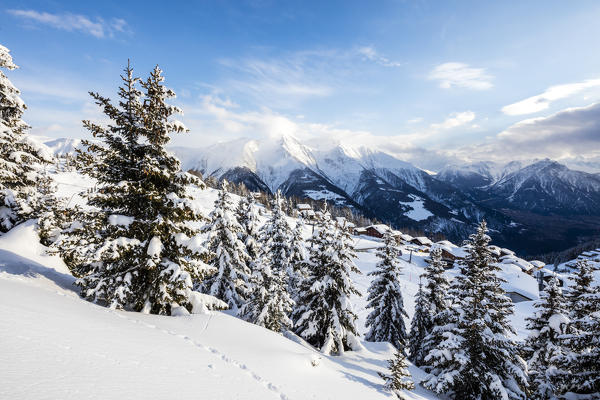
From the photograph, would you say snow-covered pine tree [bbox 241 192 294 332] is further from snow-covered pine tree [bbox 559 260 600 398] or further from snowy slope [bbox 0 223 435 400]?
snow-covered pine tree [bbox 559 260 600 398]

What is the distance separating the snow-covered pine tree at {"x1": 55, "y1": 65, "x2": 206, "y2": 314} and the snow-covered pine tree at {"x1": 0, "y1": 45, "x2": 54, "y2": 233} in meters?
6.87

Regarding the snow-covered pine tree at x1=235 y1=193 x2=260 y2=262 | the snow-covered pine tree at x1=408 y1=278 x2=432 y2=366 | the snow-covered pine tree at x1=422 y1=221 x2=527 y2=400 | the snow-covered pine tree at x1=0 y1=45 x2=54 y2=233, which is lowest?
the snow-covered pine tree at x1=408 y1=278 x2=432 y2=366

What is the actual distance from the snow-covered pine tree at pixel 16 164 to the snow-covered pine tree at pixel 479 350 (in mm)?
22929

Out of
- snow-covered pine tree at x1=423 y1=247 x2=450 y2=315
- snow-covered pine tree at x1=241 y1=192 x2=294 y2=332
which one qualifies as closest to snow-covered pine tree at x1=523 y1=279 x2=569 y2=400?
snow-covered pine tree at x1=423 y1=247 x2=450 y2=315

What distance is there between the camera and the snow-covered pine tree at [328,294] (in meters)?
17.7

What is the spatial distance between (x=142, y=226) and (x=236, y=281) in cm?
1133

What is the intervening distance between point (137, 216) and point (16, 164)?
9.22 meters

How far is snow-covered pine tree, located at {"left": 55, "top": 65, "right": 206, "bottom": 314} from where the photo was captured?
10.4m

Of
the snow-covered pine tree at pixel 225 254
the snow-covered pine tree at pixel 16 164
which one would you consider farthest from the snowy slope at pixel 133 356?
the snow-covered pine tree at pixel 225 254

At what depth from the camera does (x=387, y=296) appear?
24625mm

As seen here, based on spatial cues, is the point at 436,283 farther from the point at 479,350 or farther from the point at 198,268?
the point at 198,268

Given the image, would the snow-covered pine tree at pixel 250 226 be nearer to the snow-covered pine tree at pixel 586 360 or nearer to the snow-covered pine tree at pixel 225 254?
the snow-covered pine tree at pixel 225 254

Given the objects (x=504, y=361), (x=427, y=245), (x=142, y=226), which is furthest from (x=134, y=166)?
(x=427, y=245)

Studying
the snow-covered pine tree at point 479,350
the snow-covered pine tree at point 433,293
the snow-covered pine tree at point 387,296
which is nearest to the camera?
the snow-covered pine tree at point 479,350
